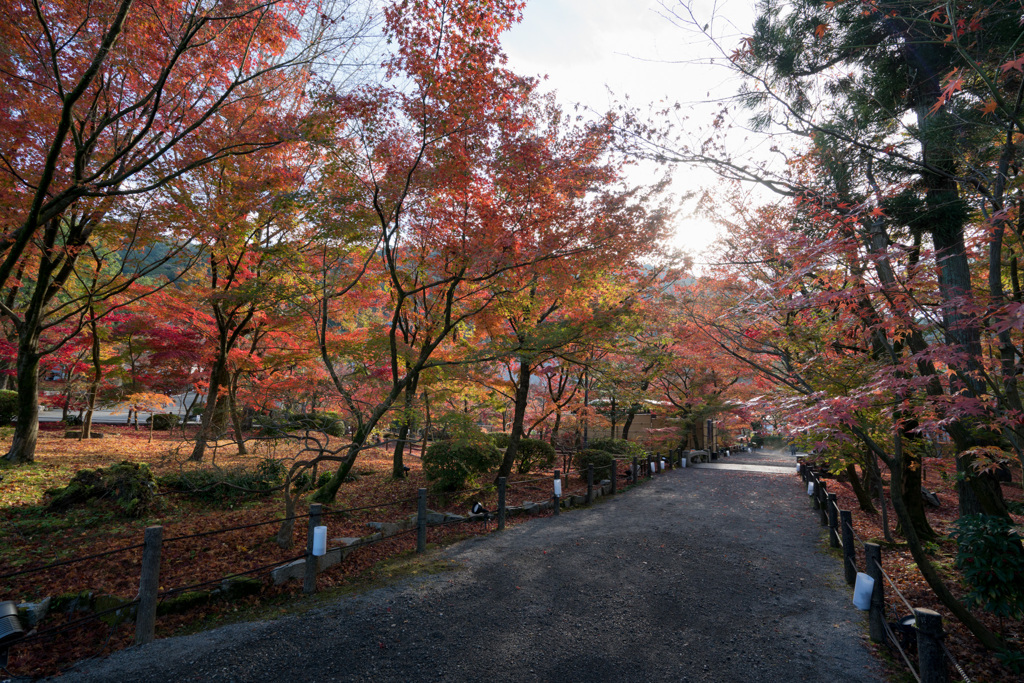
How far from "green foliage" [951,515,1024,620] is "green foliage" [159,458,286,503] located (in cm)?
1060

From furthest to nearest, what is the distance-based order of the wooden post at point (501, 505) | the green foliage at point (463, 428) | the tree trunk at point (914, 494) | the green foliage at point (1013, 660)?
the green foliage at point (463, 428)
the wooden post at point (501, 505)
the tree trunk at point (914, 494)
the green foliage at point (1013, 660)

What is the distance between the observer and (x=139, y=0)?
273 inches

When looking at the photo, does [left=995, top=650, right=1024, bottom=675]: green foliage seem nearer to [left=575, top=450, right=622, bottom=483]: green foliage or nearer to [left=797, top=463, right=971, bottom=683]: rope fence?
[left=797, top=463, right=971, bottom=683]: rope fence

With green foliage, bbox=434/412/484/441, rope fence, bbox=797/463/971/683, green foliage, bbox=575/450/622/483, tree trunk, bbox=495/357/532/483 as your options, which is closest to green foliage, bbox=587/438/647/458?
green foliage, bbox=575/450/622/483

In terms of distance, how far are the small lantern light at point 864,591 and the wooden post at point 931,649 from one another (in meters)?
1.87

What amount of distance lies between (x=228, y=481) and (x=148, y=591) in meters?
5.51

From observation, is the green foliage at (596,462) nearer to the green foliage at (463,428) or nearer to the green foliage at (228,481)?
the green foliage at (463,428)

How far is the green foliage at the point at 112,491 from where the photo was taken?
815cm

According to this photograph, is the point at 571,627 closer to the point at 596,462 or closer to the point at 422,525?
the point at 422,525

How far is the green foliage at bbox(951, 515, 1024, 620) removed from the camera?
483cm

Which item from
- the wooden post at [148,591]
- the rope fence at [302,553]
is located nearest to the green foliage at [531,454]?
the rope fence at [302,553]

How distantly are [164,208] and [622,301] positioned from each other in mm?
11057

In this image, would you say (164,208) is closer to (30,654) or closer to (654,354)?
(30,654)

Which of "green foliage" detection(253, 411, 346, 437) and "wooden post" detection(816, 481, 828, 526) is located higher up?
"green foliage" detection(253, 411, 346, 437)
